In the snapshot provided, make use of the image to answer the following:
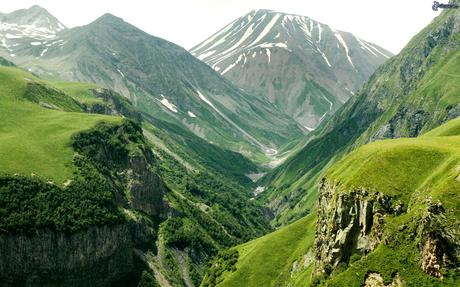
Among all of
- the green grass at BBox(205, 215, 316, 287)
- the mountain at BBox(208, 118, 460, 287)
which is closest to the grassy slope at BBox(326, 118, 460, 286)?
the mountain at BBox(208, 118, 460, 287)

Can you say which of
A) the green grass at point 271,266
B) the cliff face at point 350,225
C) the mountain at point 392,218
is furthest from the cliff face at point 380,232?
the green grass at point 271,266

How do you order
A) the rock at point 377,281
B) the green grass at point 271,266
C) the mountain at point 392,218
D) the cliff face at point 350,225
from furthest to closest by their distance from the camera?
the green grass at point 271,266
the cliff face at point 350,225
the rock at point 377,281
the mountain at point 392,218

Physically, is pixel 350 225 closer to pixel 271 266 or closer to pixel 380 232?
pixel 380 232

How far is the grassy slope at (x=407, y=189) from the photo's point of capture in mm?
99375

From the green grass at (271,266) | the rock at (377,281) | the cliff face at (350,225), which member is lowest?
the green grass at (271,266)

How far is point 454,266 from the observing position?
9650cm

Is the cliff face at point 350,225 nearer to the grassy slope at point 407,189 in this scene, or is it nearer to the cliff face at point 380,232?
the cliff face at point 380,232

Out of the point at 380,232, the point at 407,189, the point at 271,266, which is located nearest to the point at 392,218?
the point at 380,232

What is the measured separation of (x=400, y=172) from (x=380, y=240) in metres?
19.3

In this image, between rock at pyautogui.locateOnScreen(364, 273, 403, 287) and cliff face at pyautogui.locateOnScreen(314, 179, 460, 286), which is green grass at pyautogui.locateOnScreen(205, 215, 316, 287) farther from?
rock at pyautogui.locateOnScreen(364, 273, 403, 287)

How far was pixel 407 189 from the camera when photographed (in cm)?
11381

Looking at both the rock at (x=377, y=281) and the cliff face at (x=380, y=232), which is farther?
the rock at (x=377, y=281)

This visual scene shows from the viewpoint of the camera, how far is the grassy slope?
326ft

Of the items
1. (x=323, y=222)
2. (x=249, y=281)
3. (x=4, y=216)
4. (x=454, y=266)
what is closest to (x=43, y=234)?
(x=4, y=216)
